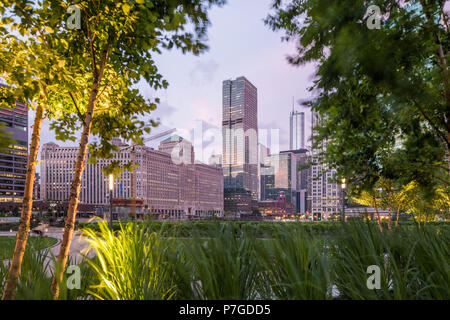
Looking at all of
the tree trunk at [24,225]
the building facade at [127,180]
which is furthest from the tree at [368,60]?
the building facade at [127,180]

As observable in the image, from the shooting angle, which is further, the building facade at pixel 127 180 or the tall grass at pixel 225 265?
the building facade at pixel 127 180

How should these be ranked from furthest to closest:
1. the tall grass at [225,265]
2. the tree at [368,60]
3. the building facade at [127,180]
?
1. the building facade at [127,180]
2. the tree at [368,60]
3. the tall grass at [225,265]

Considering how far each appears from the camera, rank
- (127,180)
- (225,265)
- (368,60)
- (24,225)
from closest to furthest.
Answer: (225,265), (368,60), (24,225), (127,180)

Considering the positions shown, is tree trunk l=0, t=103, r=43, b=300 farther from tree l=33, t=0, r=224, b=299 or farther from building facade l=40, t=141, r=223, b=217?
building facade l=40, t=141, r=223, b=217

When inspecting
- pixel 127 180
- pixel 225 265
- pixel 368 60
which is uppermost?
pixel 368 60

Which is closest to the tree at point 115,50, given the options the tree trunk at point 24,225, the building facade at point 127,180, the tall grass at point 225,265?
the tree trunk at point 24,225

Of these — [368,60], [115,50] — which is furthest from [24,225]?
[368,60]

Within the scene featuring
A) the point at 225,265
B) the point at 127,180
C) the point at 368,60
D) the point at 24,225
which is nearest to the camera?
the point at 225,265

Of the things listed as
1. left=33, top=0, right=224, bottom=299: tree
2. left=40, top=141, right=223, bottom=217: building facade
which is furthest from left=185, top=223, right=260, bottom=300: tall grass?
Result: left=40, top=141, right=223, bottom=217: building facade

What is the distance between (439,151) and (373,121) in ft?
12.7

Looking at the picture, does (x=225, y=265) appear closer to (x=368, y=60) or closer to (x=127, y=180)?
(x=368, y=60)

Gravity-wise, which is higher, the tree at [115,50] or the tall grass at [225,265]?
the tree at [115,50]

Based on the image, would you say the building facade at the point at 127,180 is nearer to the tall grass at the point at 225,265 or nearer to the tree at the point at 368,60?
the tree at the point at 368,60

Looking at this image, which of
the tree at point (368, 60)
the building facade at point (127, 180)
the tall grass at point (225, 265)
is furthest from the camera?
the building facade at point (127, 180)
